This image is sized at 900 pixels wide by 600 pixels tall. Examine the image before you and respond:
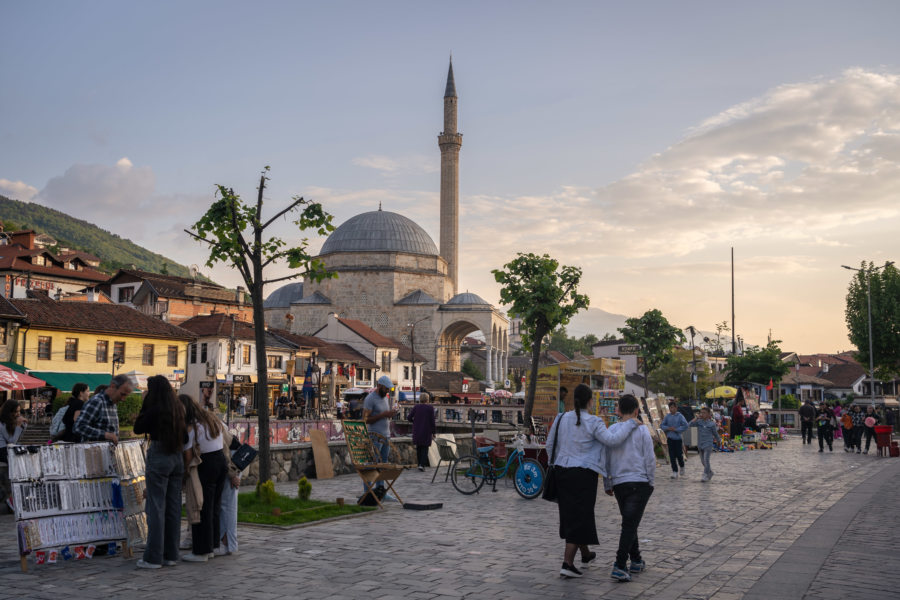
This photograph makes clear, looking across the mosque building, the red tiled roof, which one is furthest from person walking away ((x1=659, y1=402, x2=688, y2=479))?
the mosque building

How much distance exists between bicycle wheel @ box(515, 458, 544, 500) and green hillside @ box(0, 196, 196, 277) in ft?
416

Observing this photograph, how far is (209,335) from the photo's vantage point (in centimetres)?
4575

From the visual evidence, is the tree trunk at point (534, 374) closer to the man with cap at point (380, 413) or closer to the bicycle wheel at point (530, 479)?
the bicycle wheel at point (530, 479)

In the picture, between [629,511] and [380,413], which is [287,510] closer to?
[380,413]

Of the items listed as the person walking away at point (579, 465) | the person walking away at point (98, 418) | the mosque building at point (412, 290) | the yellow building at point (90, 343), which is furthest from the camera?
the mosque building at point (412, 290)

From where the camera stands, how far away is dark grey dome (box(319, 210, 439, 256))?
77938 mm

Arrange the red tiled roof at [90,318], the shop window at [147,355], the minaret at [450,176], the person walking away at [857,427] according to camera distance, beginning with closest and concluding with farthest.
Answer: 1. the person walking away at [857,427]
2. the red tiled roof at [90,318]
3. the shop window at [147,355]
4. the minaret at [450,176]

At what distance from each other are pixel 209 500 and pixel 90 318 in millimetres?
34349

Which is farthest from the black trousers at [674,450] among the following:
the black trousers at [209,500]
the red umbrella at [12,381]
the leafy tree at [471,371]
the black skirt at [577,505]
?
the leafy tree at [471,371]

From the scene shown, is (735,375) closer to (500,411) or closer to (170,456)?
(500,411)

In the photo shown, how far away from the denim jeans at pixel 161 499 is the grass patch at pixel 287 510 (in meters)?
2.23

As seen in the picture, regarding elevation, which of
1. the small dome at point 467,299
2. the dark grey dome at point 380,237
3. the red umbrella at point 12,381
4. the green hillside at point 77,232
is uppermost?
the green hillside at point 77,232

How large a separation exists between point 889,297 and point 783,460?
35604 millimetres

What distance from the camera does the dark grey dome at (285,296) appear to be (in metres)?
82.6
